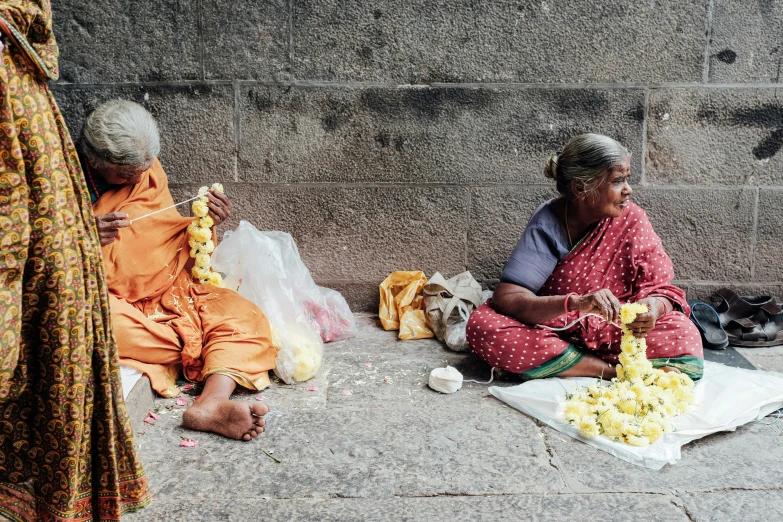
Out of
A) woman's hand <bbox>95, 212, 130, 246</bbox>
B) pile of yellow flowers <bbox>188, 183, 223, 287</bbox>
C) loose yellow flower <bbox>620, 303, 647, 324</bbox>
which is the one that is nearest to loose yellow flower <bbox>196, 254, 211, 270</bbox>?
pile of yellow flowers <bbox>188, 183, 223, 287</bbox>

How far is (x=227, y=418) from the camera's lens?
2.94 metres

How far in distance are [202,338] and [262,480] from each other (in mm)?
1043

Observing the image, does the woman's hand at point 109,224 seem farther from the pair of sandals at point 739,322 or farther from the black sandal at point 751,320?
the black sandal at point 751,320

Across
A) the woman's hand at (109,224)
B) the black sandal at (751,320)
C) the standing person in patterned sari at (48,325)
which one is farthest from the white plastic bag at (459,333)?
the standing person in patterned sari at (48,325)

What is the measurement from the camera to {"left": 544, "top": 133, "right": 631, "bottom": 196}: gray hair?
3350 mm

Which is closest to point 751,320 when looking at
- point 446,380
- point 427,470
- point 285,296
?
point 446,380

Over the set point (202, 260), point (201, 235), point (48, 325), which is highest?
point (48, 325)

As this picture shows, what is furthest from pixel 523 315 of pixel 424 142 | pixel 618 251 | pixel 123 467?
pixel 123 467

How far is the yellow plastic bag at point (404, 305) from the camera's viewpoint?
4.21 m

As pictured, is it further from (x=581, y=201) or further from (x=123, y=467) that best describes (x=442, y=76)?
(x=123, y=467)

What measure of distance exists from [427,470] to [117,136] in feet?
6.42

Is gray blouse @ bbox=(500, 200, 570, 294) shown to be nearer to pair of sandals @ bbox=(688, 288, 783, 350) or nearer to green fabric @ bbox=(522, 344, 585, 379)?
green fabric @ bbox=(522, 344, 585, 379)

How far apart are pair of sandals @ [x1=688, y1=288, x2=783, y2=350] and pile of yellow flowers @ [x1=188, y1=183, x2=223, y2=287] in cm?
265

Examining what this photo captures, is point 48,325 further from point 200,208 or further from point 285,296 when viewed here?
point 285,296
